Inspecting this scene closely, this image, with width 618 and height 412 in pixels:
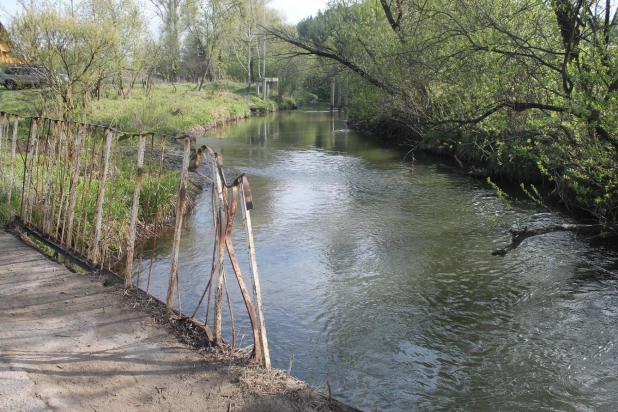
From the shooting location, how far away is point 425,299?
8289mm

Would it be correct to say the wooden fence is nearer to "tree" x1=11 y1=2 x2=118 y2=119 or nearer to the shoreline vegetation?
the shoreline vegetation

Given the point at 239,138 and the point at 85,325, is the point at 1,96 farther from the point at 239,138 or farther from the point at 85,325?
the point at 85,325

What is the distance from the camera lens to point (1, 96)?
2725 centimetres

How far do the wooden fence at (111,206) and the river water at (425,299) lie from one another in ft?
3.02

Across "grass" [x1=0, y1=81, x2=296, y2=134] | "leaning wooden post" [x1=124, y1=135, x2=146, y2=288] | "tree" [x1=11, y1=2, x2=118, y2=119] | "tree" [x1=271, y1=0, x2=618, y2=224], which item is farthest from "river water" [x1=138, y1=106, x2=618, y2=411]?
"tree" [x1=11, y1=2, x2=118, y2=119]

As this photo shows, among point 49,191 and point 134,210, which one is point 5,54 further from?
point 134,210

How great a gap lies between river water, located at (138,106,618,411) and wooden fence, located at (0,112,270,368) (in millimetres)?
922

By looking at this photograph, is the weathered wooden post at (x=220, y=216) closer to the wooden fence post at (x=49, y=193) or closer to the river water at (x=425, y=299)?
the river water at (x=425, y=299)

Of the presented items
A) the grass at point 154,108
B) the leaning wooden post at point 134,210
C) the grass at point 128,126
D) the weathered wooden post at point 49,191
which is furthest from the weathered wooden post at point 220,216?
the grass at point 154,108

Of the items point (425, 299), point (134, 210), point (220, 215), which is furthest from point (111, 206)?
point (425, 299)

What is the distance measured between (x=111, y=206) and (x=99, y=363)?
138 inches

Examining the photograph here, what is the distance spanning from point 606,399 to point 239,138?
24012mm

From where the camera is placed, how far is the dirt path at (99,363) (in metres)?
3.83

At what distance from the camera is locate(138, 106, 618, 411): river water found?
6.03m
